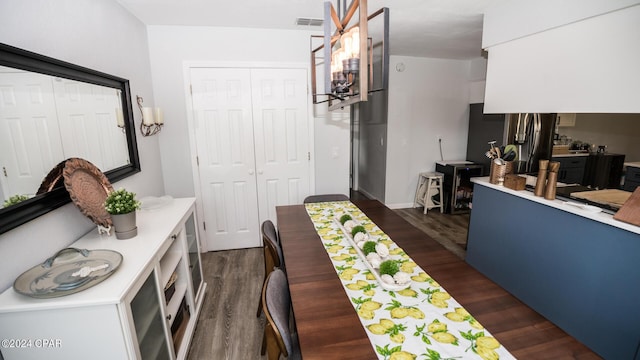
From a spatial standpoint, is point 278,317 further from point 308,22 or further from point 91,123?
point 308,22

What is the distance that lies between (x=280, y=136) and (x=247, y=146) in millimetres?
396

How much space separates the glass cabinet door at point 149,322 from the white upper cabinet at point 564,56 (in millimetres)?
2920

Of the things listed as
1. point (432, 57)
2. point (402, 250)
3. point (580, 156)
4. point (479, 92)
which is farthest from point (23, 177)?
point (479, 92)

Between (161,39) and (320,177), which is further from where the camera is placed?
(320,177)

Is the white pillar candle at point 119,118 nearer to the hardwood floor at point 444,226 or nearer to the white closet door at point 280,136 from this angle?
the white closet door at point 280,136

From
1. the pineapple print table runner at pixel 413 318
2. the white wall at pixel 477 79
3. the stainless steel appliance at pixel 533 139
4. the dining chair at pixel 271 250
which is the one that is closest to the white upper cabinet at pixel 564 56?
the stainless steel appliance at pixel 533 139

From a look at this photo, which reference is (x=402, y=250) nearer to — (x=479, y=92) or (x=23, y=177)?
(x=23, y=177)

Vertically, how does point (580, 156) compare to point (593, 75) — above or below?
below

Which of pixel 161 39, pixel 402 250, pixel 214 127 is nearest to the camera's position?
pixel 402 250

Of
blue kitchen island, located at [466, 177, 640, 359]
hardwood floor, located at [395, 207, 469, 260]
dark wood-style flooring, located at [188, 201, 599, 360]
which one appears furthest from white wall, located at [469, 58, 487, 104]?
blue kitchen island, located at [466, 177, 640, 359]

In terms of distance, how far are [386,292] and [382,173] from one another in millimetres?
3713

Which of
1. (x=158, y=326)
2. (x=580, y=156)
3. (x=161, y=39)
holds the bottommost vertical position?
(x=158, y=326)

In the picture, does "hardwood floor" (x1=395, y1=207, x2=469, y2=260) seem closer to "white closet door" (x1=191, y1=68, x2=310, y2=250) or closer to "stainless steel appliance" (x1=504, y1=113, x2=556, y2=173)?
"stainless steel appliance" (x1=504, y1=113, x2=556, y2=173)

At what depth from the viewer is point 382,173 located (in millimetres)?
4906
